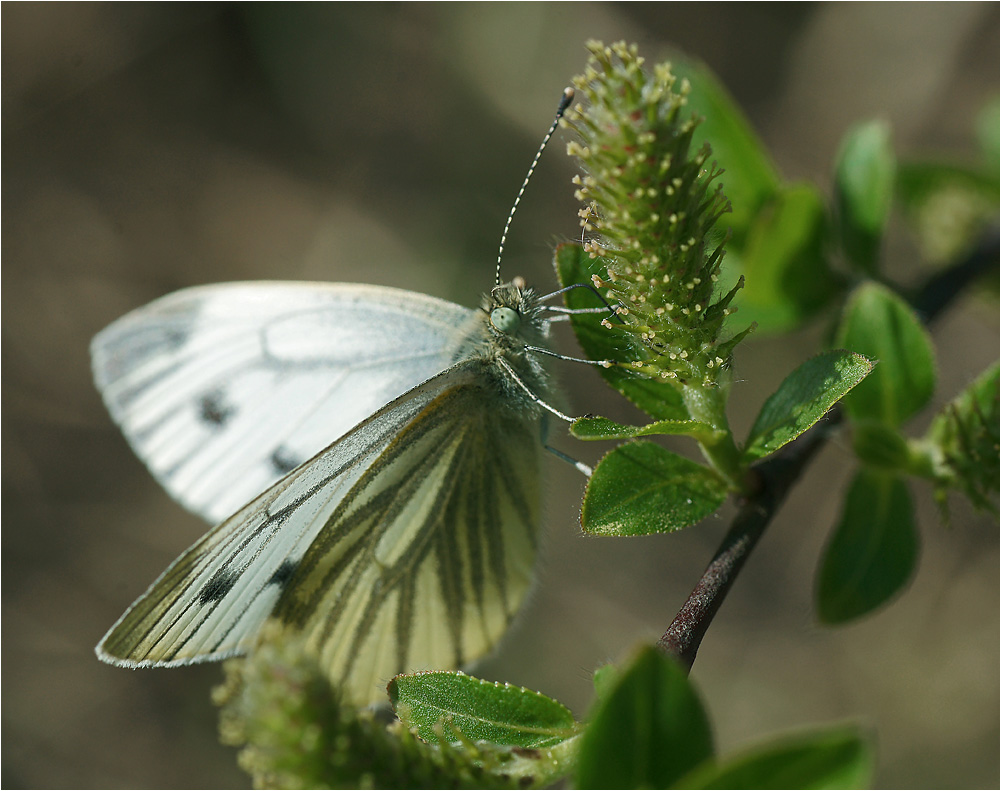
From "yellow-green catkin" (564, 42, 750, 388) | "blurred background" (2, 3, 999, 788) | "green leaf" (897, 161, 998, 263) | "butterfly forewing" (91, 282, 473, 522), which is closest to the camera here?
"yellow-green catkin" (564, 42, 750, 388)

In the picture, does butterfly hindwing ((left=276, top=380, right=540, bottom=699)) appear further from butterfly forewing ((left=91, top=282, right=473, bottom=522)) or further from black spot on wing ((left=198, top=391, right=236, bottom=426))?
black spot on wing ((left=198, top=391, right=236, bottom=426))

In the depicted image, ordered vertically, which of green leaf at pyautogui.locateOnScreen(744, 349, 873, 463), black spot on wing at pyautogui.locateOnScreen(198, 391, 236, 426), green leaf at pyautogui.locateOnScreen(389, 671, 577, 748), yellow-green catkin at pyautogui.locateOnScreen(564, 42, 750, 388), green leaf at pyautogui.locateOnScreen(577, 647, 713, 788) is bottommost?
green leaf at pyautogui.locateOnScreen(389, 671, 577, 748)

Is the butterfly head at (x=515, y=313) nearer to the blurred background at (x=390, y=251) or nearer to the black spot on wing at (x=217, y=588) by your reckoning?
the black spot on wing at (x=217, y=588)

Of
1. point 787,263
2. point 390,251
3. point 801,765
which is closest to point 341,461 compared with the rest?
point 801,765

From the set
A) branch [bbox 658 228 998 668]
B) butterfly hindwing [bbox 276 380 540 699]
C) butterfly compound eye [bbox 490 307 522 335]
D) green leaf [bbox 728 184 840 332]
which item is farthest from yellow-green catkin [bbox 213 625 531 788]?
green leaf [bbox 728 184 840 332]

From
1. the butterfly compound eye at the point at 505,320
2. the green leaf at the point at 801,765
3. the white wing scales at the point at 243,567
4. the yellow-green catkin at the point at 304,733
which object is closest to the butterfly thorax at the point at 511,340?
the butterfly compound eye at the point at 505,320

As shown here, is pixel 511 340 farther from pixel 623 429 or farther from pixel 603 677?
pixel 603 677
